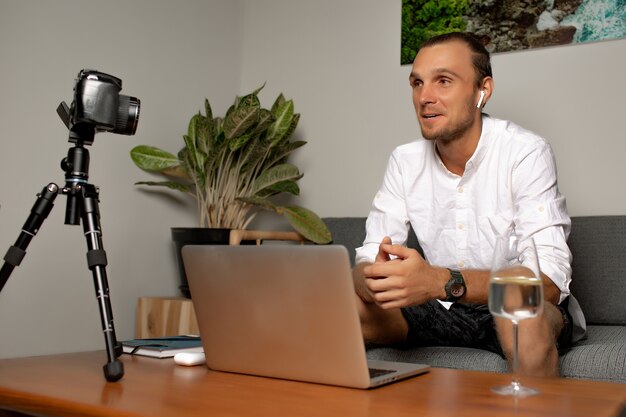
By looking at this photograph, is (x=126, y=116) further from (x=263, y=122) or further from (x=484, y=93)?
(x=263, y=122)

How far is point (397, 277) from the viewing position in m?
1.55

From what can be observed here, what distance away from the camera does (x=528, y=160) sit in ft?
6.73

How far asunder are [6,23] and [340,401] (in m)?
2.14

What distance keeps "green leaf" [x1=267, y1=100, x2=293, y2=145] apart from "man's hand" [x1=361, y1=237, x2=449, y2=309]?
158cm

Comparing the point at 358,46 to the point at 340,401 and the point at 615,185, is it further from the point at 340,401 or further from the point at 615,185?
the point at 340,401

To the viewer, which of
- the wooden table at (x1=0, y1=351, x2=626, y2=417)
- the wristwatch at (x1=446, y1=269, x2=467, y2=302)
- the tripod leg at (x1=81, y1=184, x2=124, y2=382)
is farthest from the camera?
the wristwatch at (x1=446, y1=269, x2=467, y2=302)

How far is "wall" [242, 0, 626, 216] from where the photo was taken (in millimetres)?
2723

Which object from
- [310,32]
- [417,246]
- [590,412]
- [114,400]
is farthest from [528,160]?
[310,32]

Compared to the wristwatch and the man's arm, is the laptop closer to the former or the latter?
the man's arm

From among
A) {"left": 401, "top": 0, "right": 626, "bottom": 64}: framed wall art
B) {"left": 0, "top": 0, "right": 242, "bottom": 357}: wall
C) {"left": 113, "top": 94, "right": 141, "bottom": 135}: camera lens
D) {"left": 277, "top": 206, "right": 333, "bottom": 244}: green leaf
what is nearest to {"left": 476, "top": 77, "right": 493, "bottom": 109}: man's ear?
{"left": 401, "top": 0, "right": 626, "bottom": 64}: framed wall art

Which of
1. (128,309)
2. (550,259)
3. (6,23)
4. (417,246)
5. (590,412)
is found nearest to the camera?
(590,412)

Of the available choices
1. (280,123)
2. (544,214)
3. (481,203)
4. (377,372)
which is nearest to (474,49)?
(481,203)

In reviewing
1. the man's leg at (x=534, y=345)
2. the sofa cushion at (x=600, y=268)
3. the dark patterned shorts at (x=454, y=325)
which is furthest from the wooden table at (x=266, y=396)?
the sofa cushion at (x=600, y=268)

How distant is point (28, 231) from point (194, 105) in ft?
6.78
